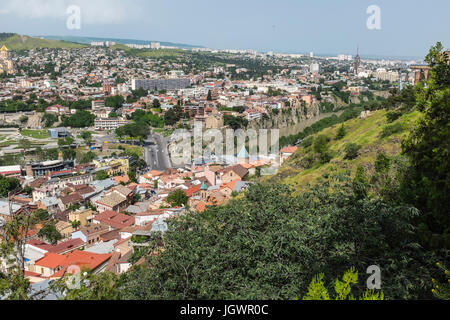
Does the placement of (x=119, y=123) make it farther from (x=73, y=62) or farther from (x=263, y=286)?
(x=73, y=62)

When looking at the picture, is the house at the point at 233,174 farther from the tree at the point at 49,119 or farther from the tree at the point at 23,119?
the tree at the point at 23,119

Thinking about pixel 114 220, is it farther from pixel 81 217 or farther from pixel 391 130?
pixel 391 130

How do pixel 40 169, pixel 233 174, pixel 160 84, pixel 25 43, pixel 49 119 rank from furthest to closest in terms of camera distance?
pixel 25 43, pixel 160 84, pixel 49 119, pixel 40 169, pixel 233 174

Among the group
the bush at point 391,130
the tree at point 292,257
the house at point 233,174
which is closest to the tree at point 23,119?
the house at point 233,174

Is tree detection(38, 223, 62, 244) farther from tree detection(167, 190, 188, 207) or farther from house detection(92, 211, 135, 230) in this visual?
tree detection(167, 190, 188, 207)

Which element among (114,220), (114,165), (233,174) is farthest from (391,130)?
(114,165)

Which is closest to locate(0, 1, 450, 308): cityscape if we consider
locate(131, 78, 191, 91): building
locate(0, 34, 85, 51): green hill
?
locate(131, 78, 191, 91): building
